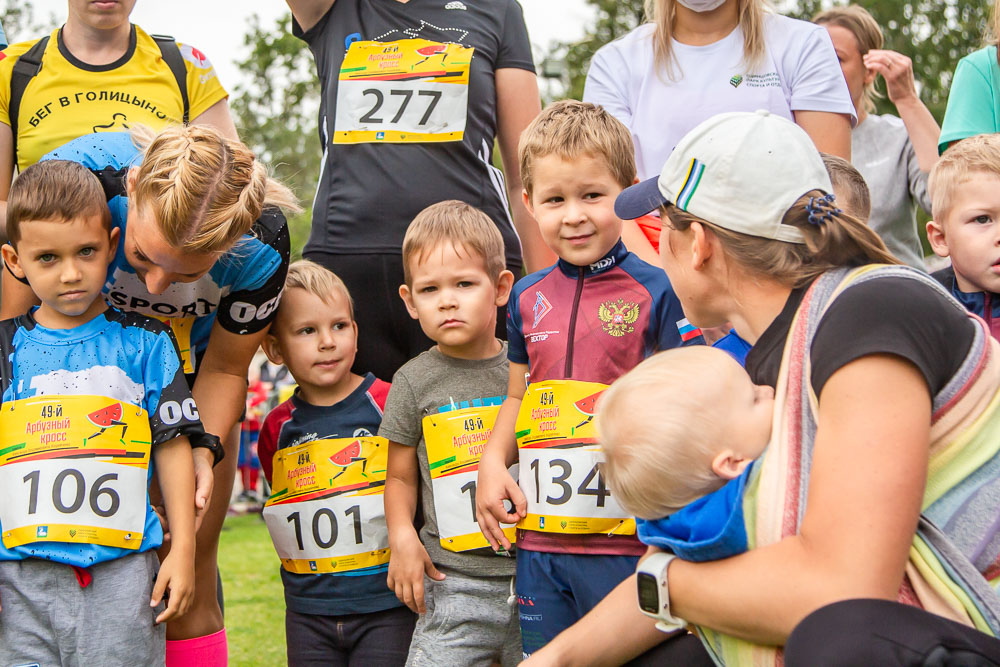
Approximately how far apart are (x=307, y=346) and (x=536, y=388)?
0.94m

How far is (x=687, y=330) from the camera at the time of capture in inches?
115

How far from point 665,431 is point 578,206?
1214mm

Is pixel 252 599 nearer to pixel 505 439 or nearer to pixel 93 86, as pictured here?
pixel 93 86

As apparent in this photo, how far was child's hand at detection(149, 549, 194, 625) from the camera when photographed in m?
2.93

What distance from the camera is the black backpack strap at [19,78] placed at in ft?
11.7

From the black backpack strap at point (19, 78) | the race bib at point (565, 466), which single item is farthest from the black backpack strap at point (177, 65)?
the race bib at point (565, 466)

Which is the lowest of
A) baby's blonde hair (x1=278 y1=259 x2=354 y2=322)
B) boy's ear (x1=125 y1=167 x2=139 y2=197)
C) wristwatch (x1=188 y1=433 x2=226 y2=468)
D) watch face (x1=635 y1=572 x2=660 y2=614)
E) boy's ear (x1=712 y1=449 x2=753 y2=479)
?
watch face (x1=635 y1=572 x2=660 y2=614)

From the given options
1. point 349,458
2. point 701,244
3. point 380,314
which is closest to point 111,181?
point 380,314

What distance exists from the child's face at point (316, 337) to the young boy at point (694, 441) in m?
1.67

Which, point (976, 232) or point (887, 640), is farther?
point (976, 232)

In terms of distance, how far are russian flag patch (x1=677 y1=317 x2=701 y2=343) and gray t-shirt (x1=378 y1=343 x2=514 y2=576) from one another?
2.23 ft

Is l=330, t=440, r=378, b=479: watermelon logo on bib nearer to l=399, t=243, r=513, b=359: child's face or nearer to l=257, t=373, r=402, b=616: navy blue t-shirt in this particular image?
l=257, t=373, r=402, b=616: navy blue t-shirt

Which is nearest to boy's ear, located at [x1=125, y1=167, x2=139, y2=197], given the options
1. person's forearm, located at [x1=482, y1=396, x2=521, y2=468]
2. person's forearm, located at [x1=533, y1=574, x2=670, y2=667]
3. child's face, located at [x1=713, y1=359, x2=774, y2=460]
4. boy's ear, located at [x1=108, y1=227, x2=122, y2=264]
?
boy's ear, located at [x1=108, y1=227, x2=122, y2=264]

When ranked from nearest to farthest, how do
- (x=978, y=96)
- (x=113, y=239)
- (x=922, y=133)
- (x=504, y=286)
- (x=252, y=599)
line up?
1. (x=113, y=239)
2. (x=504, y=286)
3. (x=978, y=96)
4. (x=922, y=133)
5. (x=252, y=599)
